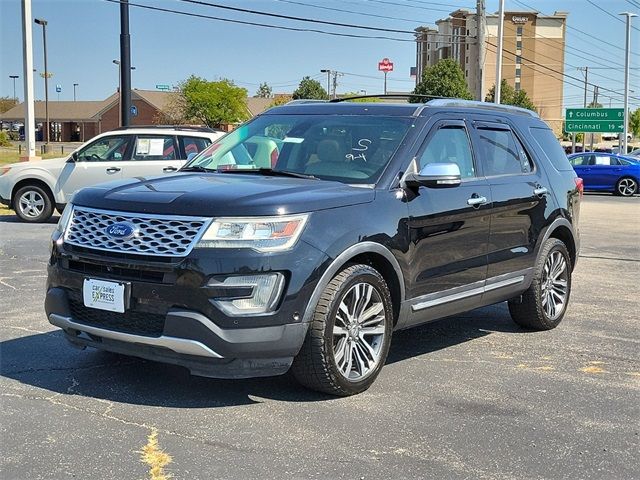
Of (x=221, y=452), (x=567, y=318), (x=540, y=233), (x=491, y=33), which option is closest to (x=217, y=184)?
(x=221, y=452)

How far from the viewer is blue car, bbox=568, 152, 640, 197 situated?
2798cm

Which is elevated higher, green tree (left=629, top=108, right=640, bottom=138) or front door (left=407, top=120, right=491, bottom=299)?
green tree (left=629, top=108, right=640, bottom=138)

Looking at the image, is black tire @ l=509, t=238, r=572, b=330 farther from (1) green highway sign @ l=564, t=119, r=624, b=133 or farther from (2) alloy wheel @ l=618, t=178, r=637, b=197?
(1) green highway sign @ l=564, t=119, r=624, b=133

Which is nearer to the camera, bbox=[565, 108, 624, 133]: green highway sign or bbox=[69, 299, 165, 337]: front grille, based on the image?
bbox=[69, 299, 165, 337]: front grille

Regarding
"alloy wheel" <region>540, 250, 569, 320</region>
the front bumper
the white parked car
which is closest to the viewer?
the front bumper

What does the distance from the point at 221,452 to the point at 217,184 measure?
171 centimetres

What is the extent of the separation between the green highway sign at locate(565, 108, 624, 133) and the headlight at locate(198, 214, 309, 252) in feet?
150

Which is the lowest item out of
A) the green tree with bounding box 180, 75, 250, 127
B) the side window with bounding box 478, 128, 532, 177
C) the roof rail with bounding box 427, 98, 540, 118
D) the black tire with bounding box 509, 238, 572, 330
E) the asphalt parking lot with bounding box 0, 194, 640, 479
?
the asphalt parking lot with bounding box 0, 194, 640, 479

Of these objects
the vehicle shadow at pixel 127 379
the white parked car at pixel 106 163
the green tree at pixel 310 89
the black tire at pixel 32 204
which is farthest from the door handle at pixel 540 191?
the green tree at pixel 310 89

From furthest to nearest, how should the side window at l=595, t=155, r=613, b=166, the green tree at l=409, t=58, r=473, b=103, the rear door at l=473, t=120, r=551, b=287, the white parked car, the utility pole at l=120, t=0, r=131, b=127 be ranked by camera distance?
the green tree at l=409, t=58, r=473, b=103, the side window at l=595, t=155, r=613, b=166, the utility pole at l=120, t=0, r=131, b=127, the white parked car, the rear door at l=473, t=120, r=551, b=287

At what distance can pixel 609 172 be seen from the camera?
1114 inches

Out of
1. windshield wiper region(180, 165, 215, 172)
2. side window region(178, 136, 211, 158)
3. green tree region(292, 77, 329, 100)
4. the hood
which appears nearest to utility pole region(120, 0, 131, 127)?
side window region(178, 136, 211, 158)

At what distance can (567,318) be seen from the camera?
24.1ft

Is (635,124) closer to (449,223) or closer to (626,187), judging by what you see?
(626,187)
